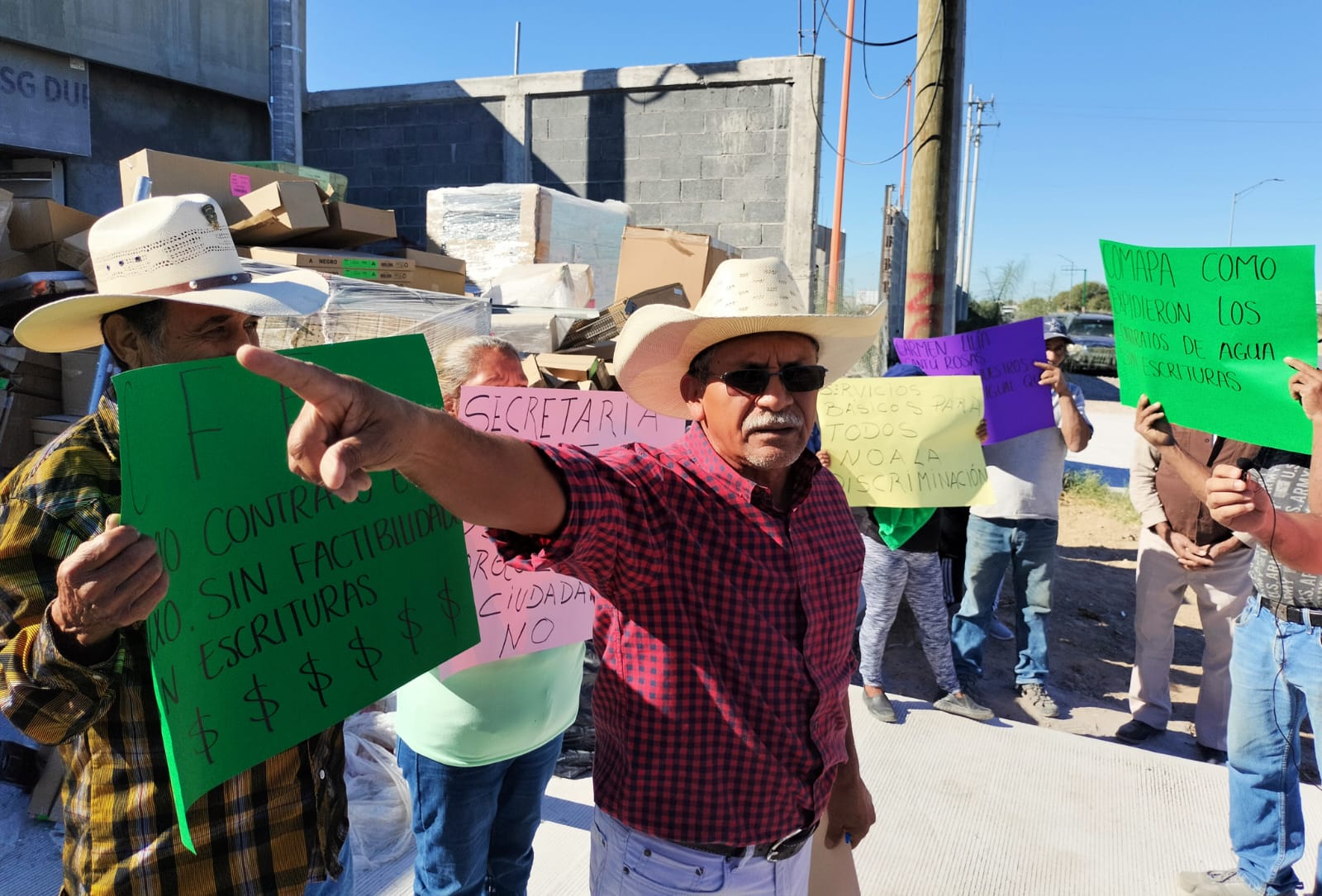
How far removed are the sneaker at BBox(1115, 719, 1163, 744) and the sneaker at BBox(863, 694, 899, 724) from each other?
4.08 ft

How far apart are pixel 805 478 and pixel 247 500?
1051 mm

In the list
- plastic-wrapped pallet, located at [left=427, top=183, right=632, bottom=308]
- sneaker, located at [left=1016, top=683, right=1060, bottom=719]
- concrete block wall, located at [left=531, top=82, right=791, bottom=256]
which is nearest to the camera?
sneaker, located at [left=1016, top=683, right=1060, bottom=719]

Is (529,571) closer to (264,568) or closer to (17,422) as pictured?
(264,568)

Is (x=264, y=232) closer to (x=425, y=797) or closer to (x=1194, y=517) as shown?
(x=425, y=797)

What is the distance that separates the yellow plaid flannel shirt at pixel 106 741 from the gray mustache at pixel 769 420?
1036 millimetres

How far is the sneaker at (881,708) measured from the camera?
14.3 feet

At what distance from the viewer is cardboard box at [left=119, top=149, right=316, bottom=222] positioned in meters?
5.48

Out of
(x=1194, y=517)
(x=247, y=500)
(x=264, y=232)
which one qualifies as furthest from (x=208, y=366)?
(x=264, y=232)

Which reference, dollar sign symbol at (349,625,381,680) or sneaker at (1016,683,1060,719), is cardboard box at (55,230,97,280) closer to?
dollar sign symbol at (349,625,381,680)

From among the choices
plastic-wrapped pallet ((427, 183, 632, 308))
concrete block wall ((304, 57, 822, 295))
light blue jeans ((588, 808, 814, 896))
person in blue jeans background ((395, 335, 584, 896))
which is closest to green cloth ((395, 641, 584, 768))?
person in blue jeans background ((395, 335, 584, 896))

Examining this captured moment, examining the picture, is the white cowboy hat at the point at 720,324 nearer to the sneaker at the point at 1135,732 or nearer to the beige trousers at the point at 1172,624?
the beige trousers at the point at 1172,624

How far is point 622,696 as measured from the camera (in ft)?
5.31

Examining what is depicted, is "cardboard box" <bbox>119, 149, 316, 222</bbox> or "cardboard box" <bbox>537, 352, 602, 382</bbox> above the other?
"cardboard box" <bbox>119, 149, 316, 222</bbox>

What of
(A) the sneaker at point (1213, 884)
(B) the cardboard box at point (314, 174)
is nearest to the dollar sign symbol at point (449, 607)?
(A) the sneaker at point (1213, 884)
